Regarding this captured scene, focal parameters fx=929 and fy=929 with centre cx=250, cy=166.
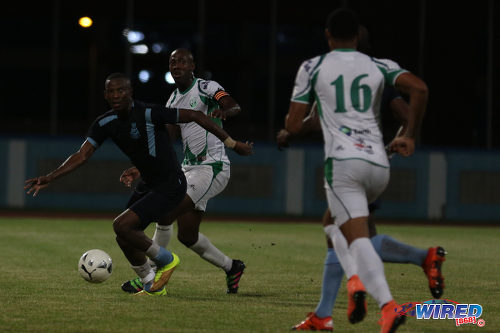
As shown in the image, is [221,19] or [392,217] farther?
[221,19]

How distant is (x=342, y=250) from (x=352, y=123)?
0.87 metres

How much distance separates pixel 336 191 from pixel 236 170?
18098mm

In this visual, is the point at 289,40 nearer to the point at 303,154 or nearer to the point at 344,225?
the point at 303,154

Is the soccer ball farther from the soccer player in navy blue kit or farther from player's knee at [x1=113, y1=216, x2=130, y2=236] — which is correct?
player's knee at [x1=113, y1=216, x2=130, y2=236]

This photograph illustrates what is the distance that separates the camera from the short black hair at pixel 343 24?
6160mm

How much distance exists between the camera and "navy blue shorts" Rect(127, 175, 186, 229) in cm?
838

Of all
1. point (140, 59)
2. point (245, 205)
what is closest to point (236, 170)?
point (245, 205)

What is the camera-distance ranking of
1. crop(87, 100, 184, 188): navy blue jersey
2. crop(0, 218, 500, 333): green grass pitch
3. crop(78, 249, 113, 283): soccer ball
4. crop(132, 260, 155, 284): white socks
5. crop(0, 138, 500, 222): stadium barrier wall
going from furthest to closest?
crop(0, 138, 500, 222): stadium barrier wall → crop(78, 249, 113, 283): soccer ball → crop(132, 260, 155, 284): white socks → crop(87, 100, 184, 188): navy blue jersey → crop(0, 218, 500, 333): green grass pitch

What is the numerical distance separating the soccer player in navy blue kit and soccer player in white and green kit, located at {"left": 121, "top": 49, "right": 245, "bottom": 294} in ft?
1.36

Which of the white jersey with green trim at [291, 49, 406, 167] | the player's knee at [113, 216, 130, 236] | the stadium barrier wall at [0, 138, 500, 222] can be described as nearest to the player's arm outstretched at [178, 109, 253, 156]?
the player's knee at [113, 216, 130, 236]

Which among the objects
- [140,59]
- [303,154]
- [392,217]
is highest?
[140,59]

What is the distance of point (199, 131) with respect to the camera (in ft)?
31.2

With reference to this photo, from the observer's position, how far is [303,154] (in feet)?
79.9

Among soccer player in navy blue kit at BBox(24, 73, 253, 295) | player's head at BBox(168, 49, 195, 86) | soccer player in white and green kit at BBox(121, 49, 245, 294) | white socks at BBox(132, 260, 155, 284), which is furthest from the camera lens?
player's head at BBox(168, 49, 195, 86)
